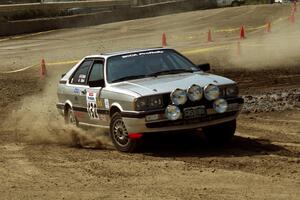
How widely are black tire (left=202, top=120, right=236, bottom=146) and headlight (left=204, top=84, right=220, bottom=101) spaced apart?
1.70 feet

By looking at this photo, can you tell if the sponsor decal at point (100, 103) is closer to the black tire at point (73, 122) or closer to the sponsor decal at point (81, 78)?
the sponsor decal at point (81, 78)

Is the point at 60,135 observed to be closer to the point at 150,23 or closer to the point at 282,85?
the point at 282,85

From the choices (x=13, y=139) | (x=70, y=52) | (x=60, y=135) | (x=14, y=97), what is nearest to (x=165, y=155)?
(x=60, y=135)

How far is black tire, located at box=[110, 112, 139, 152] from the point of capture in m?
8.55

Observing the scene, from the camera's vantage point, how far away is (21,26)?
3625 centimetres

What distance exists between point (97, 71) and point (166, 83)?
151 cm

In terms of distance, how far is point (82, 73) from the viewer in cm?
1009

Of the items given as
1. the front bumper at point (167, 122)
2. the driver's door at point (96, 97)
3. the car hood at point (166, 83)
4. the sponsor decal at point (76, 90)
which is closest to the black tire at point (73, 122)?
the sponsor decal at point (76, 90)

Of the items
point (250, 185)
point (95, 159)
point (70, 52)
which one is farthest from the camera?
point (70, 52)

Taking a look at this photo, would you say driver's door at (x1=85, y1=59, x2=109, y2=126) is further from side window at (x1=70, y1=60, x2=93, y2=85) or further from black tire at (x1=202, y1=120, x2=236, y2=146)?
black tire at (x1=202, y1=120, x2=236, y2=146)

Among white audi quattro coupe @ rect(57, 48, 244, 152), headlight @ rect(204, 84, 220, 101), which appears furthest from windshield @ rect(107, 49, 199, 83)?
headlight @ rect(204, 84, 220, 101)

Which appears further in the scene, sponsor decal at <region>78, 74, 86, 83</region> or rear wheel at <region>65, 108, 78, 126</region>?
rear wheel at <region>65, 108, 78, 126</region>

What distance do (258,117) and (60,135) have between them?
12.0 feet

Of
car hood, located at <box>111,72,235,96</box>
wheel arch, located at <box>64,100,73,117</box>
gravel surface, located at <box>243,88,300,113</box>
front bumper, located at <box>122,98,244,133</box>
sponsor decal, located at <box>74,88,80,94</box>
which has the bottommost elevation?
gravel surface, located at <box>243,88,300,113</box>
